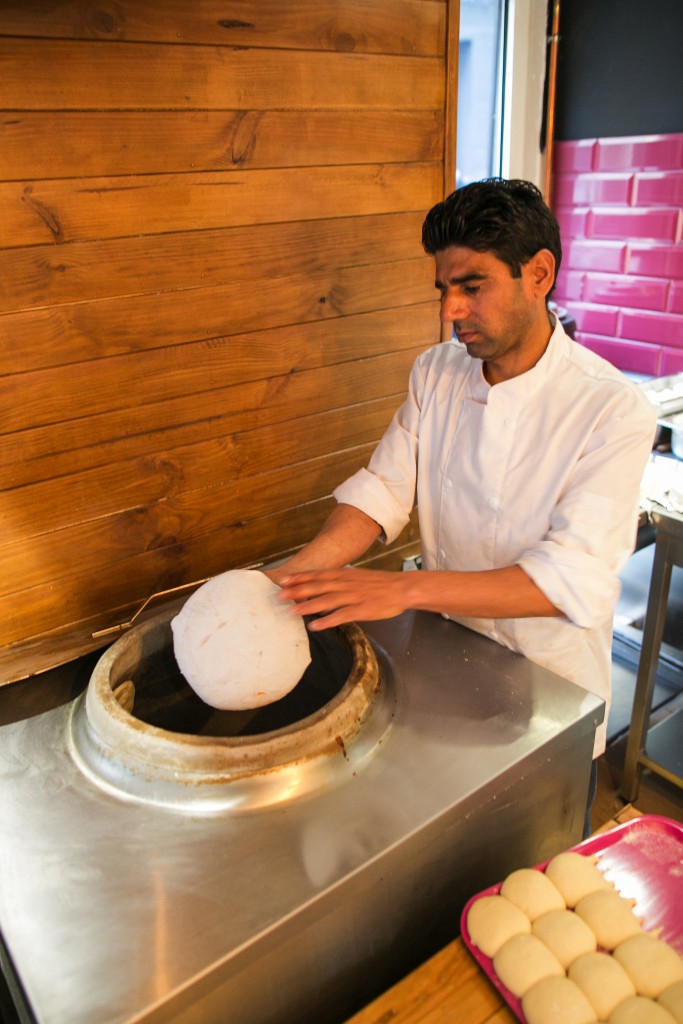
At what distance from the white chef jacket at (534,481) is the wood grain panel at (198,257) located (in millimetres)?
392

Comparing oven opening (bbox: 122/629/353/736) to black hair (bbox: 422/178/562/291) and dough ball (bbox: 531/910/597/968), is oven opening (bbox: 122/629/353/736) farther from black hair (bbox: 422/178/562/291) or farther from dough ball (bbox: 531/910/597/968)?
black hair (bbox: 422/178/562/291)

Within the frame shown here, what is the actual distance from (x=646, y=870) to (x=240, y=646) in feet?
2.50

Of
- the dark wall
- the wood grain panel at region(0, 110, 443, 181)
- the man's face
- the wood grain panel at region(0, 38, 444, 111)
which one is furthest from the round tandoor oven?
the dark wall

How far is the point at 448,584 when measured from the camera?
4.29 ft

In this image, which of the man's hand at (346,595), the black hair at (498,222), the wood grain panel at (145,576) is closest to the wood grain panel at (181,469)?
the wood grain panel at (145,576)

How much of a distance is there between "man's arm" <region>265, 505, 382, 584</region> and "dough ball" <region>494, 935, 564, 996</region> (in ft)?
2.41

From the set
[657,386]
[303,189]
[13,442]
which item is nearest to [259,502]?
[13,442]

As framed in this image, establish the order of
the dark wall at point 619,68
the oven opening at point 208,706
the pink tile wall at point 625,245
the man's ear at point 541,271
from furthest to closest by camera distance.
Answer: the pink tile wall at point 625,245, the dark wall at point 619,68, the oven opening at point 208,706, the man's ear at point 541,271

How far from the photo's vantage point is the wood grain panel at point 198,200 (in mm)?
1369

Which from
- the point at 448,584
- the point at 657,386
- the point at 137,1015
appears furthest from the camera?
the point at 657,386

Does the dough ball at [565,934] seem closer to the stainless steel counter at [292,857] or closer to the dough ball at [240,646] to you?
the stainless steel counter at [292,857]

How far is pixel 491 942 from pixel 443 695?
0.41 m

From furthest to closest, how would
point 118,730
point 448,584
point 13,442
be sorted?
point 13,442 < point 448,584 < point 118,730

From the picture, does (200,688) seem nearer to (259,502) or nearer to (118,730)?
(118,730)
